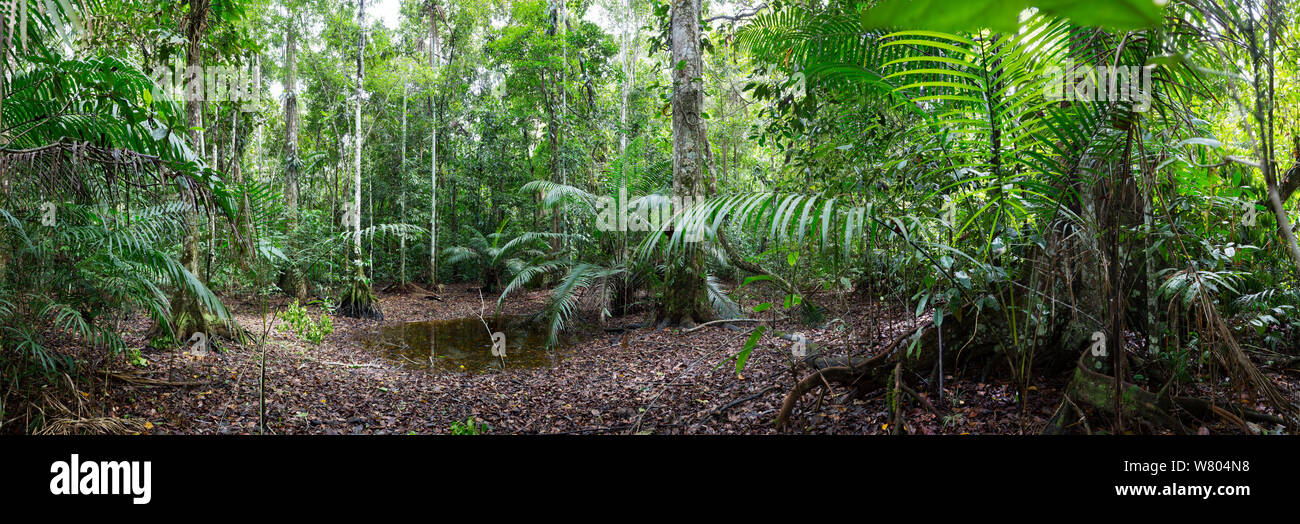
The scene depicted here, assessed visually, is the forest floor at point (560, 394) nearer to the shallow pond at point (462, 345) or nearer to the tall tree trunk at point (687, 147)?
the shallow pond at point (462, 345)

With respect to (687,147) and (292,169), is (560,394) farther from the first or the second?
(292,169)

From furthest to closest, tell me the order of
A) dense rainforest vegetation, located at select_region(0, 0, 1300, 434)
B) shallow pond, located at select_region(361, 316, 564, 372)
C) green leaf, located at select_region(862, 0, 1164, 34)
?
1. shallow pond, located at select_region(361, 316, 564, 372)
2. dense rainforest vegetation, located at select_region(0, 0, 1300, 434)
3. green leaf, located at select_region(862, 0, 1164, 34)

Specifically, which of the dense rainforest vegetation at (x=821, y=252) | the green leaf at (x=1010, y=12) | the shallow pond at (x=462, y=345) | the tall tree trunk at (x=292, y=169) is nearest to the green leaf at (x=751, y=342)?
the dense rainforest vegetation at (x=821, y=252)

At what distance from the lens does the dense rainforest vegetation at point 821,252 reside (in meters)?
2.11

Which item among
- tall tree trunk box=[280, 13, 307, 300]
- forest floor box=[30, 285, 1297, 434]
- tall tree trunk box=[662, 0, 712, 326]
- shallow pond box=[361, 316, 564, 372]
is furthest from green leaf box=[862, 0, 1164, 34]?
tall tree trunk box=[280, 13, 307, 300]

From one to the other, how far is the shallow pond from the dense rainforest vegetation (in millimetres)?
71

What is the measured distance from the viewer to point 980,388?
3.06 meters

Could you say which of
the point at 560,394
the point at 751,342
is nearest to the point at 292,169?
the point at 560,394

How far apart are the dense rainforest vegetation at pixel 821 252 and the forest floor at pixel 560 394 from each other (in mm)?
30

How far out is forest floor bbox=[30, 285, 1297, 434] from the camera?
304 cm

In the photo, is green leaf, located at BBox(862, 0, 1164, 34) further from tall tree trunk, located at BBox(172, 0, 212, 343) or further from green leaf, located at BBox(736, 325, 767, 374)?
tall tree trunk, located at BBox(172, 0, 212, 343)

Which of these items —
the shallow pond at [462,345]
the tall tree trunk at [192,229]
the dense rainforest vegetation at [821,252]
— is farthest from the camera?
the shallow pond at [462,345]
